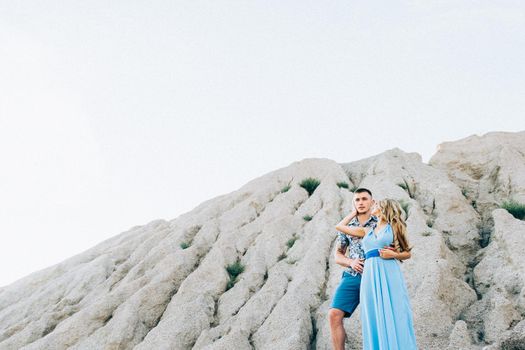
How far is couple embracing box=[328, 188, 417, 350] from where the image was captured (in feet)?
22.8

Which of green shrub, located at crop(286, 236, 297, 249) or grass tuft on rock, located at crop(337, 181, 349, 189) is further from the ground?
grass tuft on rock, located at crop(337, 181, 349, 189)

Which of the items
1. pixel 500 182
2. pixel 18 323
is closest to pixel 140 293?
pixel 18 323

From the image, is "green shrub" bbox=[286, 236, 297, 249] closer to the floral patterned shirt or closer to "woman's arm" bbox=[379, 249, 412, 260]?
the floral patterned shirt

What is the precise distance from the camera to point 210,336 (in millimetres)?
10383

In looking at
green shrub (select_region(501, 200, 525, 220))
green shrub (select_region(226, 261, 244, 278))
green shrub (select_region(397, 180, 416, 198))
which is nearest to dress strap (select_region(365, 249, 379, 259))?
green shrub (select_region(226, 261, 244, 278))

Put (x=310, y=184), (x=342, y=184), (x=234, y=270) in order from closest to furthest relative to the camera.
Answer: (x=234, y=270), (x=342, y=184), (x=310, y=184)

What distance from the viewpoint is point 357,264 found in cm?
776

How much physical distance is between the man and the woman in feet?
1.64

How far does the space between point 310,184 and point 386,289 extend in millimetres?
8935

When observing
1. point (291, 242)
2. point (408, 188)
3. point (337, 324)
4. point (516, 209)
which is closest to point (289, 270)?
point (291, 242)

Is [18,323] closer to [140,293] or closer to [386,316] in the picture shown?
[140,293]

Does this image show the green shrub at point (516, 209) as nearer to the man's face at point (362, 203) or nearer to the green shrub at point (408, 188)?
the green shrub at point (408, 188)

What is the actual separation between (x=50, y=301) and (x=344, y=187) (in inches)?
330

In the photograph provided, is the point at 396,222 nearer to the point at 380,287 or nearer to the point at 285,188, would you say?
the point at 380,287
